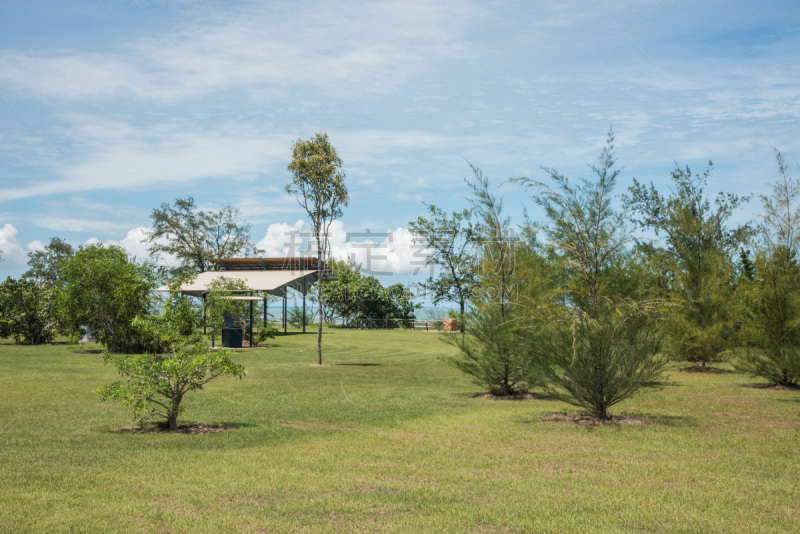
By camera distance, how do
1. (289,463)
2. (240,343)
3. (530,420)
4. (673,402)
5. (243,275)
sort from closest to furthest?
1. (289,463)
2. (530,420)
3. (673,402)
4. (240,343)
5. (243,275)

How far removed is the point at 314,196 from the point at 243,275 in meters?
22.0

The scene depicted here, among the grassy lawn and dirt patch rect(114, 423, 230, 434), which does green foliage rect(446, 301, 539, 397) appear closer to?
the grassy lawn

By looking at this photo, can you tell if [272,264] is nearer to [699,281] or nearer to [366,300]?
[366,300]

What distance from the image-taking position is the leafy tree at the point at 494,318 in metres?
14.7

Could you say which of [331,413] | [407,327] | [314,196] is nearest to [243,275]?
[407,327]

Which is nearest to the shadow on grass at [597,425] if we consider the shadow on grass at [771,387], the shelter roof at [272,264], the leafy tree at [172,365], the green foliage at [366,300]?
the leafy tree at [172,365]

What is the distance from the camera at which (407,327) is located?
5741cm

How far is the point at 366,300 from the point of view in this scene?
59.8 m

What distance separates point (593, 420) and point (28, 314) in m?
30.0

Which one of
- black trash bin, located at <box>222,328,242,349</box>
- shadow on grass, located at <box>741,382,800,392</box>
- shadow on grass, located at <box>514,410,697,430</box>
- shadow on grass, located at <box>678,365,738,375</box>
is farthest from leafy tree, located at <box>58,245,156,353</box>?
shadow on grass, located at <box>741,382,800,392</box>

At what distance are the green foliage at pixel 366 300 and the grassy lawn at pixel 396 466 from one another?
4397 centimetres

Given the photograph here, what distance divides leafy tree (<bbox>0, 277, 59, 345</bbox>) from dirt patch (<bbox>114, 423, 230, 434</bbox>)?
24800 mm

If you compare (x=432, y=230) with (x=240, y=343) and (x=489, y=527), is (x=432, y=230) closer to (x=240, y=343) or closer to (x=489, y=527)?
(x=240, y=343)

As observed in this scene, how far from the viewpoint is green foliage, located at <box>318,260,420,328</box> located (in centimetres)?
5925
